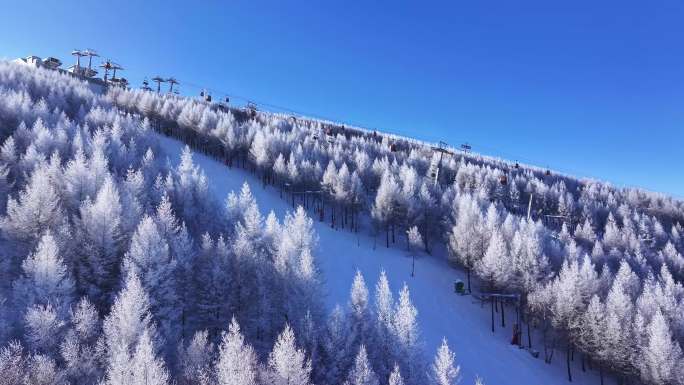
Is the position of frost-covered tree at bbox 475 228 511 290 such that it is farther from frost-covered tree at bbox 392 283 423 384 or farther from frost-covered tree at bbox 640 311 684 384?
frost-covered tree at bbox 392 283 423 384

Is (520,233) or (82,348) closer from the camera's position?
(82,348)

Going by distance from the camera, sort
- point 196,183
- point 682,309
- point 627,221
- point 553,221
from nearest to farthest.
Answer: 1. point 682,309
2. point 196,183
3. point 627,221
4. point 553,221

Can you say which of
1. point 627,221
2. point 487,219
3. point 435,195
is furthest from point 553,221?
point 487,219

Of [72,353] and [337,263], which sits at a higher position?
[337,263]

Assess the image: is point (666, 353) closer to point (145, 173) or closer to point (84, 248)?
point (84, 248)

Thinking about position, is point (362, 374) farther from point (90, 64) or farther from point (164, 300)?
point (90, 64)

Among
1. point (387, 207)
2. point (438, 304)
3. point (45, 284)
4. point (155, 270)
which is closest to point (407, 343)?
point (155, 270)
